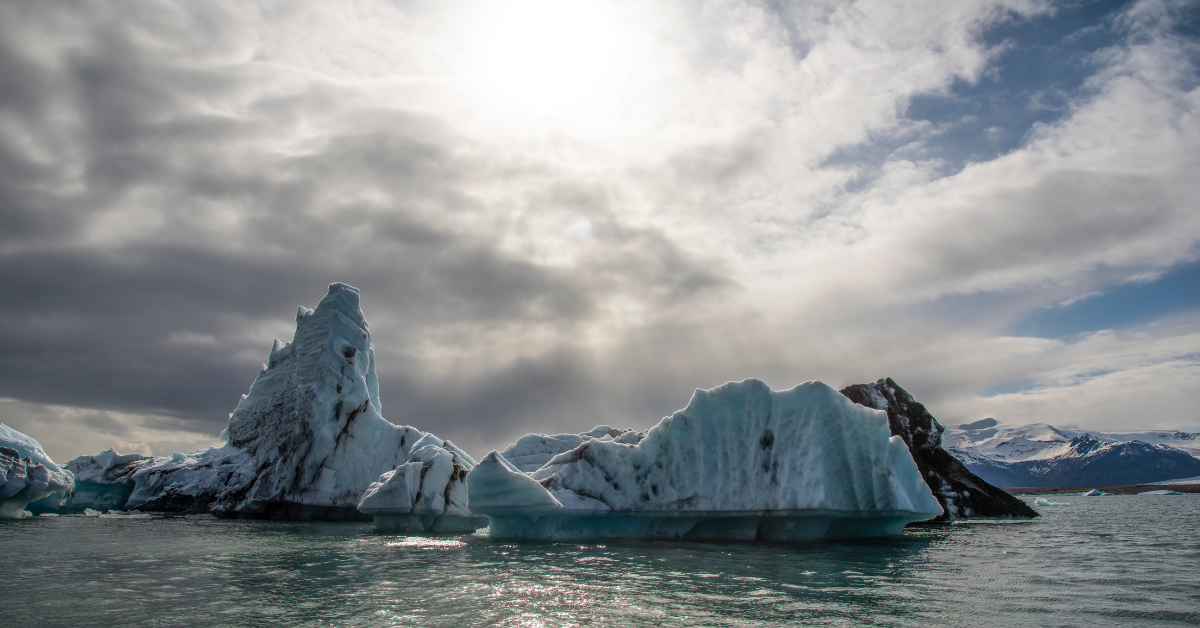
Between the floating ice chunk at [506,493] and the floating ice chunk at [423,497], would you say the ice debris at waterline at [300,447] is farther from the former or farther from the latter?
the floating ice chunk at [506,493]

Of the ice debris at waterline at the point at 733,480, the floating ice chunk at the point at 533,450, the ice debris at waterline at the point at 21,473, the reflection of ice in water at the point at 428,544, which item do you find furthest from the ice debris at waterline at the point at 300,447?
the ice debris at waterline at the point at 733,480

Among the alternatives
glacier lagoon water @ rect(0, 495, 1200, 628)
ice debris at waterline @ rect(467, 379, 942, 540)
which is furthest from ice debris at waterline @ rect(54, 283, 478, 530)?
glacier lagoon water @ rect(0, 495, 1200, 628)

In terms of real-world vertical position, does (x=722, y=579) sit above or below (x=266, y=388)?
below

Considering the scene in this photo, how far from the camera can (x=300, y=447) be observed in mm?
32125

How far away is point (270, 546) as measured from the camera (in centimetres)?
1661

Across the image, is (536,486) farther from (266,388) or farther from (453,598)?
(266,388)

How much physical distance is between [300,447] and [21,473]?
10.6 m

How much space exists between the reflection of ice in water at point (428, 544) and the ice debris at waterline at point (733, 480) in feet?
4.06

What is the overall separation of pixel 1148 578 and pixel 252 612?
43.9ft

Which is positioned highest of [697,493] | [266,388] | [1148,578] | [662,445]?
[266,388]

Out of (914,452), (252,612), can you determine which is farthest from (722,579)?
(914,452)

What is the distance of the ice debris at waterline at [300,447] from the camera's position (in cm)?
3188

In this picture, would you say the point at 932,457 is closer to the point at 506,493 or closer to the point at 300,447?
the point at 506,493

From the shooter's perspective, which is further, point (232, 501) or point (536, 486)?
point (232, 501)
